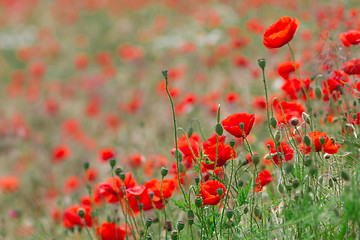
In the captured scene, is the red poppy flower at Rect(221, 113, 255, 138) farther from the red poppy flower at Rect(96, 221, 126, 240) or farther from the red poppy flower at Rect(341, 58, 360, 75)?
the red poppy flower at Rect(96, 221, 126, 240)

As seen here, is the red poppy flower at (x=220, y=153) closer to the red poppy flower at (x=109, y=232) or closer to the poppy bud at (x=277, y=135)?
the poppy bud at (x=277, y=135)

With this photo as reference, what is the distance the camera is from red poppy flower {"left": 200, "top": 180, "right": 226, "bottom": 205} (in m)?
1.53

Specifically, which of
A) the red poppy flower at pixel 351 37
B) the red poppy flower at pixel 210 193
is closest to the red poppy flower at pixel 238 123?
the red poppy flower at pixel 210 193

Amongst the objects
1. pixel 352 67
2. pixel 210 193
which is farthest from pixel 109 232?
pixel 352 67

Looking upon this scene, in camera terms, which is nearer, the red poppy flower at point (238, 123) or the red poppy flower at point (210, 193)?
the red poppy flower at point (210, 193)

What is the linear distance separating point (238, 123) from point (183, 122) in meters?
2.82

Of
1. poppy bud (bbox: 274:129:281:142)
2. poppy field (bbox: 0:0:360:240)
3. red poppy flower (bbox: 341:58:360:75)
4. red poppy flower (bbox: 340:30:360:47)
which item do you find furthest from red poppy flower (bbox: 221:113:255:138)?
red poppy flower (bbox: 340:30:360:47)

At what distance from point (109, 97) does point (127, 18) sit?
156 inches

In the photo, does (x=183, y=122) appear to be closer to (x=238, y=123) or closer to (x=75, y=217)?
(x=75, y=217)

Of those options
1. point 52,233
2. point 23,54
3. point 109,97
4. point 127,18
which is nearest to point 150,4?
point 127,18

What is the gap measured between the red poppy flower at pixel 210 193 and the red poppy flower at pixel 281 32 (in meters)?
0.62

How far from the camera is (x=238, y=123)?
5.59ft

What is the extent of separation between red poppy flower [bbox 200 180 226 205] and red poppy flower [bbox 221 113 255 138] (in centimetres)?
23

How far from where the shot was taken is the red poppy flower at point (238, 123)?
167cm
